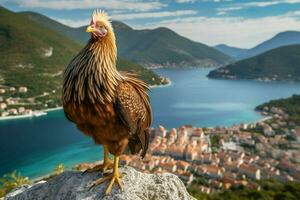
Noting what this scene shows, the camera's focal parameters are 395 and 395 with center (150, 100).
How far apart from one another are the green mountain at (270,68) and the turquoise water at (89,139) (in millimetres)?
11229

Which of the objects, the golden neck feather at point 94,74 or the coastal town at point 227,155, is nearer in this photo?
the golden neck feather at point 94,74

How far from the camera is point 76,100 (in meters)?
3.24

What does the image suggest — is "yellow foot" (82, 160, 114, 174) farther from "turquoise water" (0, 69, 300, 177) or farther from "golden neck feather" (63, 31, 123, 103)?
"turquoise water" (0, 69, 300, 177)

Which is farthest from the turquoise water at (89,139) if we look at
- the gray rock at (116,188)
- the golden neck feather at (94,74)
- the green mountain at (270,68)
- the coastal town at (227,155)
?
the golden neck feather at (94,74)

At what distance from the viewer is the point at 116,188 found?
362 cm

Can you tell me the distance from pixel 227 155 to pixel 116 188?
38.1 m

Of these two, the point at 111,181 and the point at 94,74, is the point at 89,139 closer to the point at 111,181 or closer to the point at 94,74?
the point at 111,181

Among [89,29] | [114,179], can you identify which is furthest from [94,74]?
[114,179]

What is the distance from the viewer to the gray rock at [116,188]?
360 centimetres

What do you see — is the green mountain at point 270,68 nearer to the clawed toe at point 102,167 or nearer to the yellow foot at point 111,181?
the clawed toe at point 102,167

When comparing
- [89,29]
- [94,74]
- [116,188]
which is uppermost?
[89,29]

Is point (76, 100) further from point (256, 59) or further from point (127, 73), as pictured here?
point (256, 59)

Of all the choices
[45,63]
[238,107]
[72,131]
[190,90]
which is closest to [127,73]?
[72,131]

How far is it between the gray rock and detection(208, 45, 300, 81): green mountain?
429 ft
